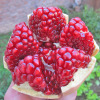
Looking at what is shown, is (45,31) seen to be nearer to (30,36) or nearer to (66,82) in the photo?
(30,36)

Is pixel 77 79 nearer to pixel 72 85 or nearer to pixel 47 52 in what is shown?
pixel 72 85

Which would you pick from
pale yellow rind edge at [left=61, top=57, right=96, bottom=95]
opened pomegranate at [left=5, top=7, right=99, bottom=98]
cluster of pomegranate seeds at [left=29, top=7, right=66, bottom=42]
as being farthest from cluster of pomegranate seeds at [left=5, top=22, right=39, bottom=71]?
pale yellow rind edge at [left=61, top=57, right=96, bottom=95]

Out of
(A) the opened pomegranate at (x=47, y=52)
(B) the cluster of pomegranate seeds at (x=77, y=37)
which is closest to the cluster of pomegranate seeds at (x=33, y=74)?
(A) the opened pomegranate at (x=47, y=52)

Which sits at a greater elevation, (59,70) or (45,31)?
(45,31)

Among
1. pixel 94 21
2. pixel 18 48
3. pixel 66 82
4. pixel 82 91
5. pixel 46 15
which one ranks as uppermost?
pixel 46 15

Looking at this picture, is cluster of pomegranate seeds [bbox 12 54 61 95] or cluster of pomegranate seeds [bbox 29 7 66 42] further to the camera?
cluster of pomegranate seeds [bbox 29 7 66 42]

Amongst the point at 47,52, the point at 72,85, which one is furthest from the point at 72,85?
the point at 47,52

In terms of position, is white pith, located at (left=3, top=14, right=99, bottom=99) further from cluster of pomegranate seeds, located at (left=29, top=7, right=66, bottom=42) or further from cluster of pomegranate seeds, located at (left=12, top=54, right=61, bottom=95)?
cluster of pomegranate seeds, located at (left=29, top=7, right=66, bottom=42)

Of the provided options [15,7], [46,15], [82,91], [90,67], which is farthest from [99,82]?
[15,7]
